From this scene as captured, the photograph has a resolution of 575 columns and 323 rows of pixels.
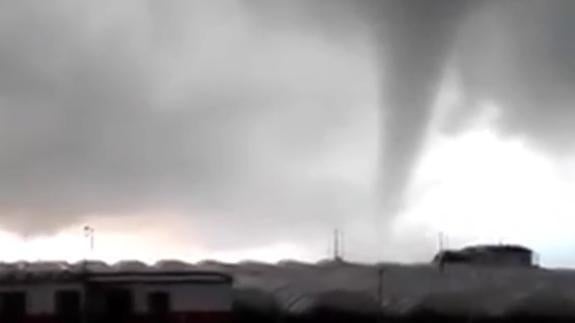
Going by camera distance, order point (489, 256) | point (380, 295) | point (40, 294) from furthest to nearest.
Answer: point (489, 256) → point (380, 295) → point (40, 294)

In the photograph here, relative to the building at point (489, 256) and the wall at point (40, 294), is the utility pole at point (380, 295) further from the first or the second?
the building at point (489, 256)

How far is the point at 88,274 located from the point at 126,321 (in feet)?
8.87

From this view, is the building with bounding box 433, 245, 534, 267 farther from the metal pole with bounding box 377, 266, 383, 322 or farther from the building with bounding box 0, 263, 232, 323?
the building with bounding box 0, 263, 232, 323

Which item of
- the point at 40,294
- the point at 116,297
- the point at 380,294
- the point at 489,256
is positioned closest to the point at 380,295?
the point at 380,294

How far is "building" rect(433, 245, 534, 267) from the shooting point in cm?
7206

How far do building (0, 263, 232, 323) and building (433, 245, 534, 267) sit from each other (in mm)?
25283

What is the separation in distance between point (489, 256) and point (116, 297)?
33.4 m

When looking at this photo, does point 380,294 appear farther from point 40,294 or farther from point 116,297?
Result: point 40,294

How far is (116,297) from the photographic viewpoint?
4700 centimetres

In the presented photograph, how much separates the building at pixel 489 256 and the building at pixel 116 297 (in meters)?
25.3

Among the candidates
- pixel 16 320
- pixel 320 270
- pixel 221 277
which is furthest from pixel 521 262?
pixel 16 320

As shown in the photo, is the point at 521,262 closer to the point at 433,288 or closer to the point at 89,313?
the point at 433,288

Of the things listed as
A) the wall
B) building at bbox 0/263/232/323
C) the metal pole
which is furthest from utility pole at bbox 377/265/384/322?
the wall

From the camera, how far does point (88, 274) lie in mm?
46281
